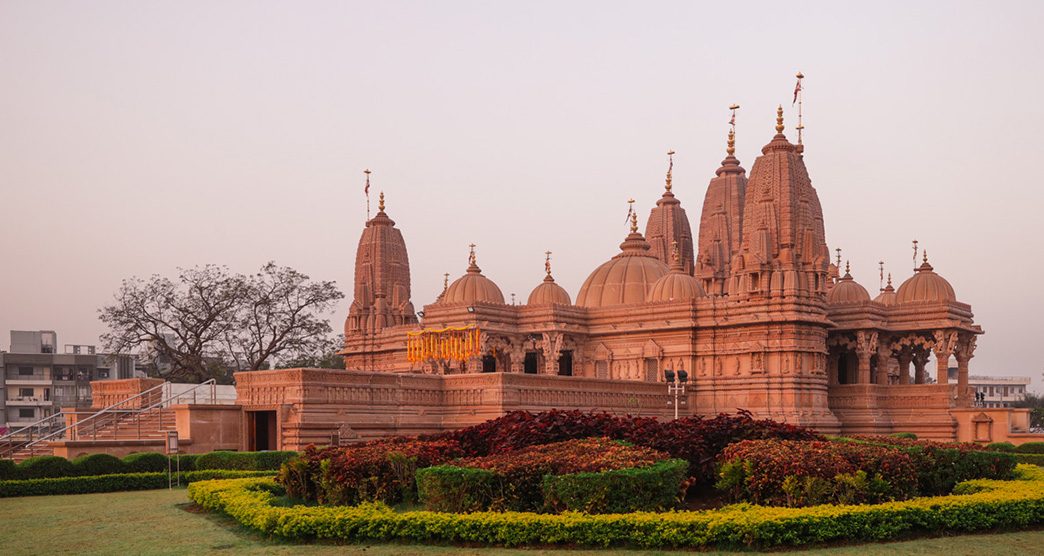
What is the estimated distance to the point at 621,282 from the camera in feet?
155

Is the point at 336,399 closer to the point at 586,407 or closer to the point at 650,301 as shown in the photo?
the point at 586,407

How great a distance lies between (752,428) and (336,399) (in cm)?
1618

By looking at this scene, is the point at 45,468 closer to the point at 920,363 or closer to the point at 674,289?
the point at 674,289

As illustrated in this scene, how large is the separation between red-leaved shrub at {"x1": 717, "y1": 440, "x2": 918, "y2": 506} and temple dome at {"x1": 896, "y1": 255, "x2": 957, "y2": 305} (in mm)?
29750

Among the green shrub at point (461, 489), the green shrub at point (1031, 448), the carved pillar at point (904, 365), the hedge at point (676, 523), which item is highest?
the carved pillar at point (904, 365)

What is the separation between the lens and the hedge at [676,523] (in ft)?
41.2

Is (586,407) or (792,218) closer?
(586,407)

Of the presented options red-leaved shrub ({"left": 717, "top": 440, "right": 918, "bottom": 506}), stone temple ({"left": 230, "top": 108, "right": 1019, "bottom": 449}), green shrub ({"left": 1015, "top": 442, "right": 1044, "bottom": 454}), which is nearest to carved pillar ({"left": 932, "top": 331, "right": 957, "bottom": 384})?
stone temple ({"left": 230, "top": 108, "right": 1019, "bottom": 449})

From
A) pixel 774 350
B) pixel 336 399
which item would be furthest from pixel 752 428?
pixel 774 350

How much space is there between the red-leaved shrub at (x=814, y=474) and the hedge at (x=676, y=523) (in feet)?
1.85

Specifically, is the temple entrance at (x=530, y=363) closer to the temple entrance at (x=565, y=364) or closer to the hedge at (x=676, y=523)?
the temple entrance at (x=565, y=364)

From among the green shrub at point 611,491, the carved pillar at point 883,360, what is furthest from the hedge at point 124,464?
the carved pillar at point 883,360

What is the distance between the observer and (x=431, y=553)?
41.0 feet

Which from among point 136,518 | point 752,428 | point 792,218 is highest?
point 792,218
